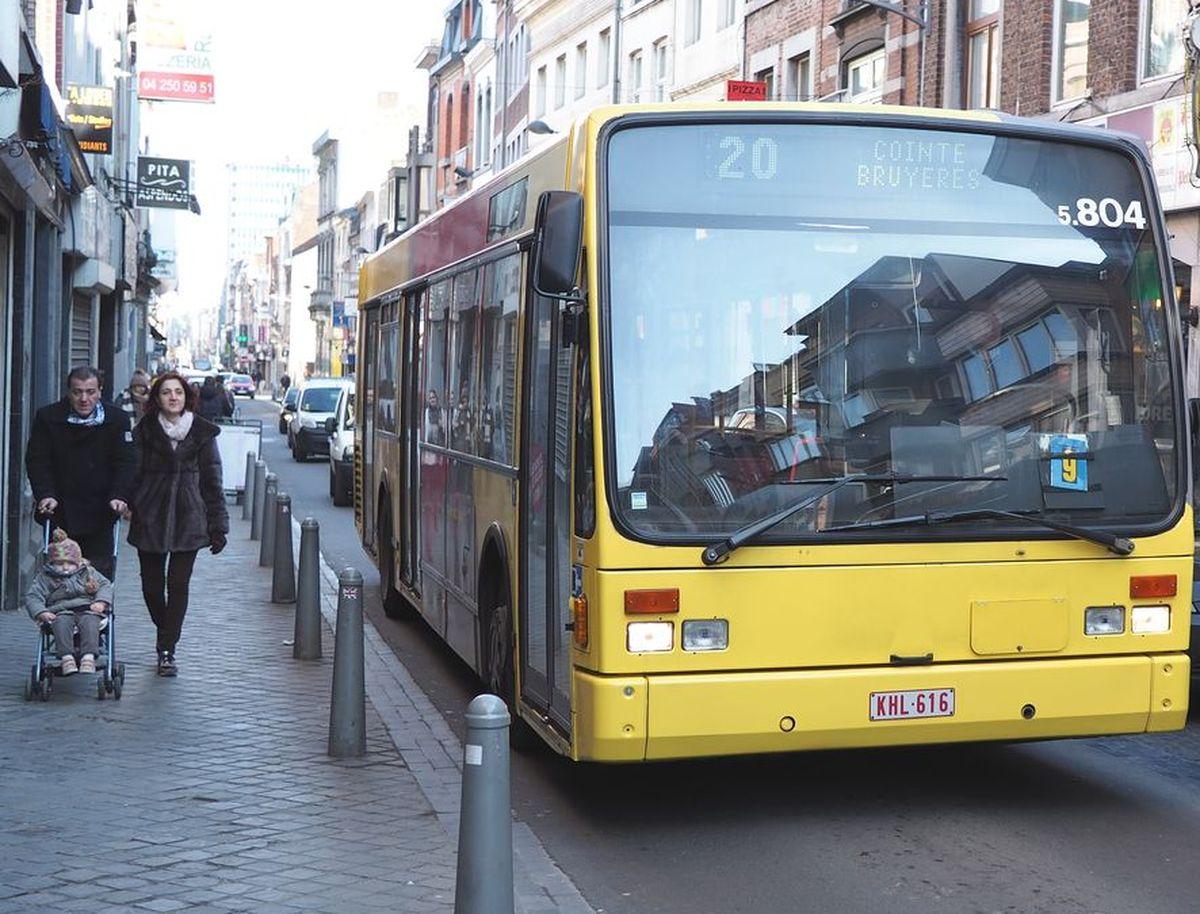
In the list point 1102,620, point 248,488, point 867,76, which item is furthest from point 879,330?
point 867,76

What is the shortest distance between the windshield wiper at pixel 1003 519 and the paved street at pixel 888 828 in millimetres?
1153

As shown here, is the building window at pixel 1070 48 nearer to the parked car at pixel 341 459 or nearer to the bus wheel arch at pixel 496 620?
the parked car at pixel 341 459

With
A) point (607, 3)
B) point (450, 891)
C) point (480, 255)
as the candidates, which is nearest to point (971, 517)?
point (450, 891)

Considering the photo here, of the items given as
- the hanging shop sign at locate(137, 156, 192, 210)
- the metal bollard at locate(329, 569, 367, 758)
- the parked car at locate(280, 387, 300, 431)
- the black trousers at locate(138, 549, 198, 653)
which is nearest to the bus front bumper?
the metal bollard at locate(329, 569, 367, 758)

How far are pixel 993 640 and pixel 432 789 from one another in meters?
2.46

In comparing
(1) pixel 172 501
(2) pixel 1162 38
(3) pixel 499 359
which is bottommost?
(1) pixel 172 501

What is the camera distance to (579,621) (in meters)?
7.05

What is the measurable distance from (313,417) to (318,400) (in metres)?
0.68

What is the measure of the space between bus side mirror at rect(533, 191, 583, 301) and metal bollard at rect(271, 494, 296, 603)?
8160 mm

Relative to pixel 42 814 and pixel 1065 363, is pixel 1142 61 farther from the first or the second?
pixel 42 814

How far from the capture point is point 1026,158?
24.8 feet

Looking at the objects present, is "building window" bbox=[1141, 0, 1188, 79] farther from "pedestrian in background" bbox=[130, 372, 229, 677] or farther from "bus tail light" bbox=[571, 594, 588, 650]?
"bus tail light" bbox=[571, 594, 588, 650]

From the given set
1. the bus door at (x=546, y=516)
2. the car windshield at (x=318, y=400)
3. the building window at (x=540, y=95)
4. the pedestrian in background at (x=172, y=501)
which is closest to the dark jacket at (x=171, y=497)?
the pedestrian in background at (x=172, y=501)

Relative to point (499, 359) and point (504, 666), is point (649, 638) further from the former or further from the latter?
point (499, 359)
